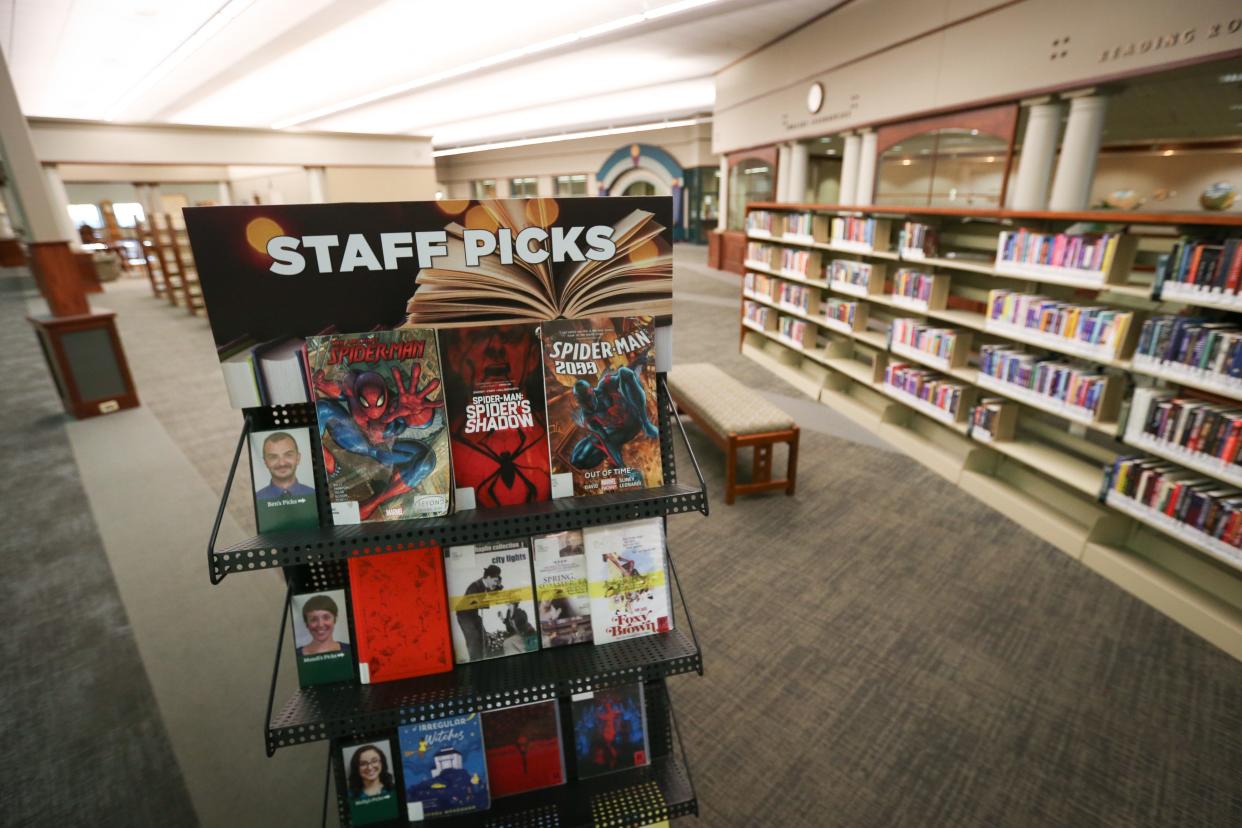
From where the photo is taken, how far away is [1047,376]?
143 inches

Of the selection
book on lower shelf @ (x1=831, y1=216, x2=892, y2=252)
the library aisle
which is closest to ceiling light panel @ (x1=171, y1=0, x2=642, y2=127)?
book on lower shelf @ (x1=831, y1=216, x2=892, y2=252)

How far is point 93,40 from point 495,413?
10495 millimetres

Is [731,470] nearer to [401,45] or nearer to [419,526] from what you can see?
[419,526]

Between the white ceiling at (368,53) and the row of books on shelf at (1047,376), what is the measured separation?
535 cm

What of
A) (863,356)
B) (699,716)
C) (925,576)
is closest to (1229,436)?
(925,576)

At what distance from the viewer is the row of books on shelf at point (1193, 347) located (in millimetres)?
2666

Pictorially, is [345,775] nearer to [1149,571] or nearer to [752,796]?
[752,796]

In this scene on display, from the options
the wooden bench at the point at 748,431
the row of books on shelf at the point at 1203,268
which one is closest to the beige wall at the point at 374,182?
the wooden bench at the point at 748,431

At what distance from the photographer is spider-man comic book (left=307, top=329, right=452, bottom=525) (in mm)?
1357

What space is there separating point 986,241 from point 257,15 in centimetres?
810

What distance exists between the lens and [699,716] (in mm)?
2428

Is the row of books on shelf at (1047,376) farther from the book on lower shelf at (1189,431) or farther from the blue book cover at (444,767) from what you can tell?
the blue book cover at (444,767)

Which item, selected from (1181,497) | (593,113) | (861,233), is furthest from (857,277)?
(593,113)

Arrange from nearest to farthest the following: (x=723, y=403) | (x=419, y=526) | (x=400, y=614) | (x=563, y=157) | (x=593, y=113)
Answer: (x=419, y=526), (x=400, y=614), (x=723, y=403), (x=593, y=113), (x=563, y=157)
